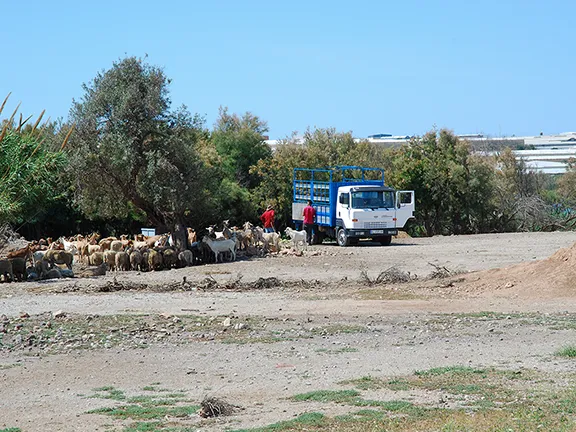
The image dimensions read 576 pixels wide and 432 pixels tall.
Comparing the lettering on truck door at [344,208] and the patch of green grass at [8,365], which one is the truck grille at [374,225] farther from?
the patch of green grass at [8,365]

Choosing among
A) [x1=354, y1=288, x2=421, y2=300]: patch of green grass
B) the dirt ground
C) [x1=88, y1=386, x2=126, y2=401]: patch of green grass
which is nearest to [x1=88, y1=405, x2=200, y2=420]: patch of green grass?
the dirt ground

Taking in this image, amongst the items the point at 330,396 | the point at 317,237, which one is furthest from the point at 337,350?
the point at 317,237

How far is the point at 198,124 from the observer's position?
33875 millimetres

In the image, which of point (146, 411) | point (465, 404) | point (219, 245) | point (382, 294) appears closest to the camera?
point (465, 404)

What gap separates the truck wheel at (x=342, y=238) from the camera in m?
37.9

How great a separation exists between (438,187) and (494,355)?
129 ft

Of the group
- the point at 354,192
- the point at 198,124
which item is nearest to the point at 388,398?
the point at 198,124

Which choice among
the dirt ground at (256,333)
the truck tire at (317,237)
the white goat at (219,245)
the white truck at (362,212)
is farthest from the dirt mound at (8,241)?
the white truck at (362,212)

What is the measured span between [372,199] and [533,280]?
52.5 ft

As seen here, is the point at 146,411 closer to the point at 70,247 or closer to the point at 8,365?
the point at 8,365

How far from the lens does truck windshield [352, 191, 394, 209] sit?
3775 cm

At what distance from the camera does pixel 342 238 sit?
38219mm

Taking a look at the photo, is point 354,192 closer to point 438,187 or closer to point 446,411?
point 438,187

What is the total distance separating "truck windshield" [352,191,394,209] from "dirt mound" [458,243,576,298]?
46.2 feet
